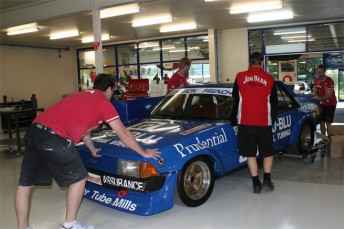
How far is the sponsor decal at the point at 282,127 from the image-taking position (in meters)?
4.75

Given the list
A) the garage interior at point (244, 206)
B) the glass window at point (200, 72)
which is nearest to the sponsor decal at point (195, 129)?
the garage interior at point (244, 206)

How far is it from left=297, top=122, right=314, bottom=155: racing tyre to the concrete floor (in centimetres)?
78

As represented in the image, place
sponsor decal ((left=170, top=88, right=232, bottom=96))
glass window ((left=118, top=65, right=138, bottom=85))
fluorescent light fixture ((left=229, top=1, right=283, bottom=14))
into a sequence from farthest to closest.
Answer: glass window ((left=118, top=65, right=138, bottom=85))
fluorescent light fixture ((left=229, top=1, right=283, bottom=14))
sponsor decal ((left=170, top=88, right=232, bottom=96))

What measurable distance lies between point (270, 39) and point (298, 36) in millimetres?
1001

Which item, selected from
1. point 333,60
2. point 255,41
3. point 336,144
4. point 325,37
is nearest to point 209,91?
point 336,144

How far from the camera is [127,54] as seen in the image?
16125 millimetres

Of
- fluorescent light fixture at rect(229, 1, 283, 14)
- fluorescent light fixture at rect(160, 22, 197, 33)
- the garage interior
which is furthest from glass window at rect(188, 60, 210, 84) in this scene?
the garage interior

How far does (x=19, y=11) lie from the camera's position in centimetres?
870

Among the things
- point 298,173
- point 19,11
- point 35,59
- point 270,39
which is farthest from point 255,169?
point 35,59

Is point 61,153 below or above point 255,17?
below

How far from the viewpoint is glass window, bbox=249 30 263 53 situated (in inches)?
516

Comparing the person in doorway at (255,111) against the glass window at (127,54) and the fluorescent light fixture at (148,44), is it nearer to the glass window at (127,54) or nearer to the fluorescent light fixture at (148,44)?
the fluorescent light fixture at (148,44)

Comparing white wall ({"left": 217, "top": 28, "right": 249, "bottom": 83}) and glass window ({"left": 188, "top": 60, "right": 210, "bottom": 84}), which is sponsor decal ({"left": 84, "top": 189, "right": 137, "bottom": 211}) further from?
glass window ({"left": 188, "top": 60, "right": 210, "bottom": 84})

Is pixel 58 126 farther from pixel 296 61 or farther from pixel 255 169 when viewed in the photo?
pixel 296 61
